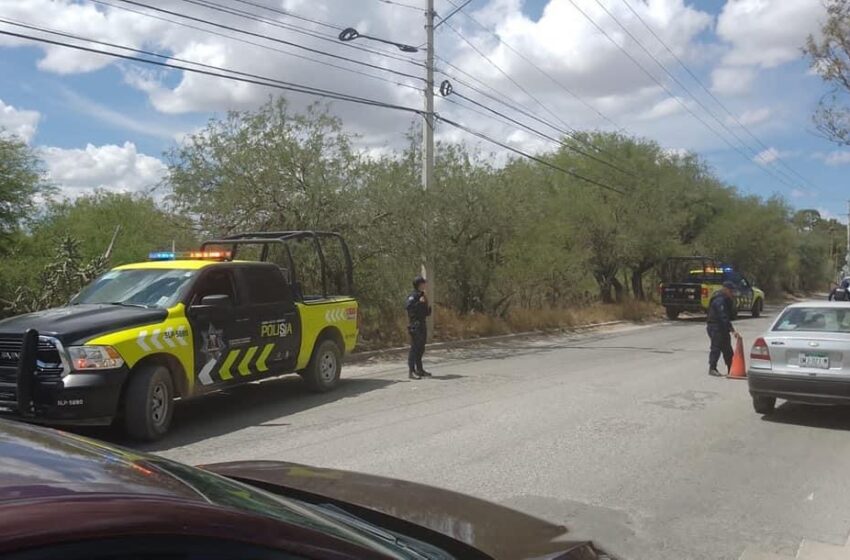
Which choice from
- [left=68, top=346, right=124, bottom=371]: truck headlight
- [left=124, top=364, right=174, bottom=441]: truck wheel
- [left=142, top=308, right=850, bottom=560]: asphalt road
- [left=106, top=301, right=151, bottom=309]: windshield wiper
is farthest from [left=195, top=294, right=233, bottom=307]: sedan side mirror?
[left=142, top=308, right=850, bottom=560]: asphalt road

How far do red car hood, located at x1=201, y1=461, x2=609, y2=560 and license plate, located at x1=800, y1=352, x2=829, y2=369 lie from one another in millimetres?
7188

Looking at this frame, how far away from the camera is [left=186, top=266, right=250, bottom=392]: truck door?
859 centimetres

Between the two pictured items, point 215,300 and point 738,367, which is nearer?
point 215,300

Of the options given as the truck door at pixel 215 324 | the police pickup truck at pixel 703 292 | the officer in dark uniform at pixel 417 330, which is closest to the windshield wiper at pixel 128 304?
the truck door at pixel 215 324

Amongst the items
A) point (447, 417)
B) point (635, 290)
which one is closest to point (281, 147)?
point (447, 417)

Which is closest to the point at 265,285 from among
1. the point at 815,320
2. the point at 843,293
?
the point at 815,320

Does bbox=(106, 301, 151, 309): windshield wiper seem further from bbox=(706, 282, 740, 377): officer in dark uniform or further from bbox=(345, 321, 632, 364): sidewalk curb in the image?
bbox=(706, 282, 740, 377): officer in dark uniform

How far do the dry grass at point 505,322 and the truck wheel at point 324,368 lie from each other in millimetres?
5173

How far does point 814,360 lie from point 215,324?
23.4 ft

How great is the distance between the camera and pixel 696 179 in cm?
4153

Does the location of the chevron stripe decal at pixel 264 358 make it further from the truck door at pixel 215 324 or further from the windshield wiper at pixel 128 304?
the windshield wiper at pixel 128 304

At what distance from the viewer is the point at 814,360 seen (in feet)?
29.0

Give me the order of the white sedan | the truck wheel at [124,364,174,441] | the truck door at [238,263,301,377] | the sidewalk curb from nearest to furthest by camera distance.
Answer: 1. the truck wheel at [124,364,174,441]
2. the white sedan
3. the truck door at [238,263,301,377]
4. the sidewalk curb

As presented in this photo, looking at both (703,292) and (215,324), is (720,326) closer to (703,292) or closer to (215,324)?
(215,324)
